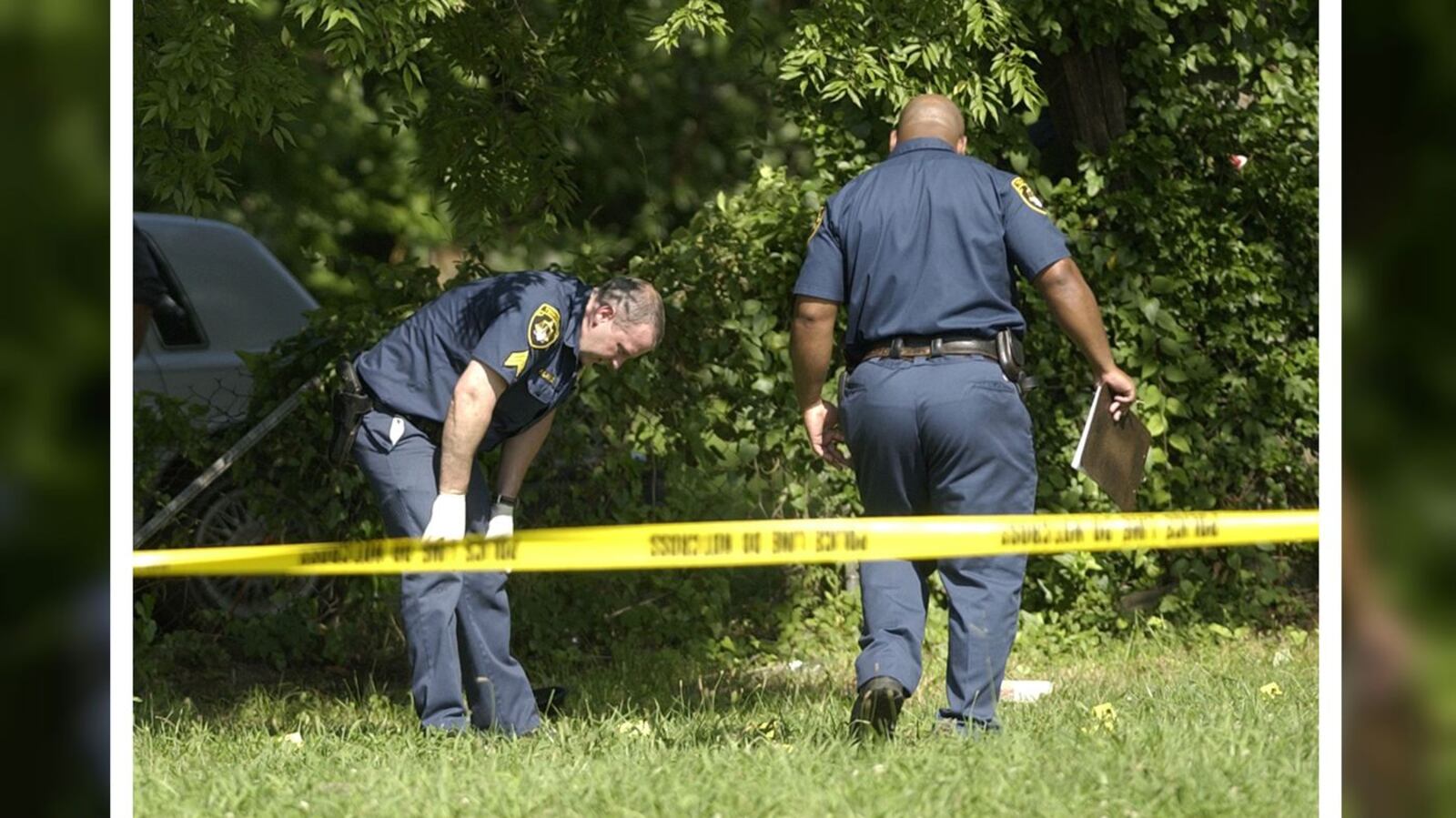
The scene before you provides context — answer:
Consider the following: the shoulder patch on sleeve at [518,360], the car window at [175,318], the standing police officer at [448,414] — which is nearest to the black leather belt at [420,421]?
the standing police officer at [448,414]

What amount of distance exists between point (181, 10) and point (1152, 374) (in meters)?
4.44

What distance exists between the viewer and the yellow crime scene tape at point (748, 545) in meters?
4.31

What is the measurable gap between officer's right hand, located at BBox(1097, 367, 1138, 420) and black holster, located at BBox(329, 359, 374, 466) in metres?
2.37

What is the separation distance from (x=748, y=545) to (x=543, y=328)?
1.22 metres

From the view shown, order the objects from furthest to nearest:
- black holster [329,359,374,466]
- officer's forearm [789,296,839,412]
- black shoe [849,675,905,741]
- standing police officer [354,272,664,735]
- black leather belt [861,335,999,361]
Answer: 1. black holster [329,359,374,466]
2. standing police officer [354,272,664,735]
3. officer's forearm [789,296,839,412]
4. black leather belt [861,335,999,361]
5. black shoe [849,675,905,741]

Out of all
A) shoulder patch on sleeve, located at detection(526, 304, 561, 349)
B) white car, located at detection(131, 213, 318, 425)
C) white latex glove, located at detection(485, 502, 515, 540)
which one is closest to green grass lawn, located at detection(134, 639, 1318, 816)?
white latex glove, located at detection(485, 502, 515, 540)

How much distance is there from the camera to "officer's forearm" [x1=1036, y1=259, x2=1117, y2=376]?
5047 mm

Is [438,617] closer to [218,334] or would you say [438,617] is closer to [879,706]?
Result: [879,706]

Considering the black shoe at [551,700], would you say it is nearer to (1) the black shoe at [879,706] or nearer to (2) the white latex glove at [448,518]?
(2) the white latex glove at [448,518]

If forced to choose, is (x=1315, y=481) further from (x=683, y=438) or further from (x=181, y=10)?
(x=181, y=10)

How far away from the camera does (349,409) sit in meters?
5.54
